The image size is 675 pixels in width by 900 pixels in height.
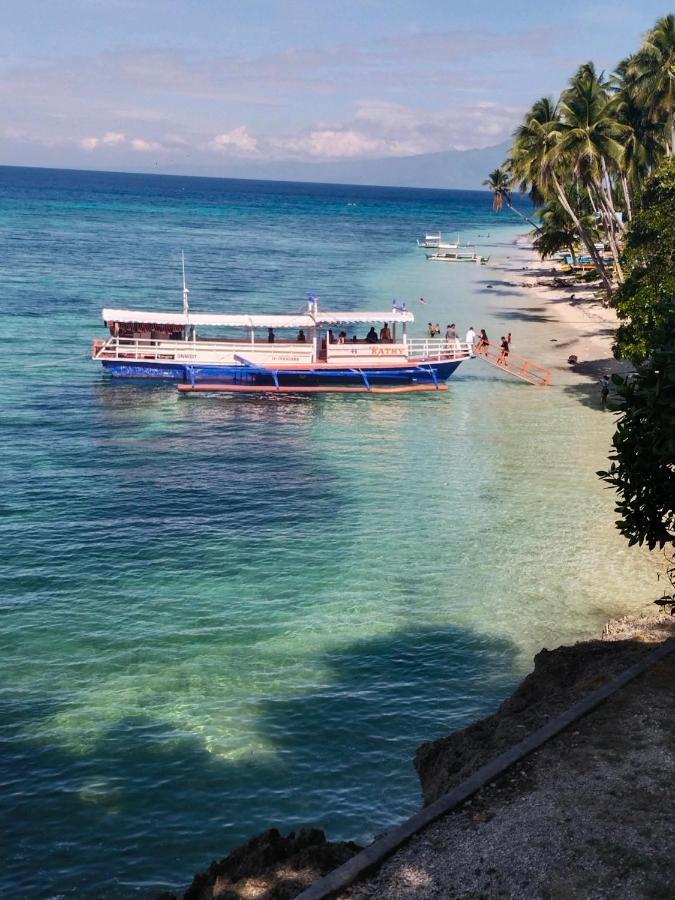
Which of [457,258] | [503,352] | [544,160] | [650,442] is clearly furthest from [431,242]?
[650,442]

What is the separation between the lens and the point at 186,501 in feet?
87.0

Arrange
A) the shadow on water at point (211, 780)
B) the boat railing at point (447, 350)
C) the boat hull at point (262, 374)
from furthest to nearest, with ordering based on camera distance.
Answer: the boat railing at point (447, 350)
the boat hull at point (262, 374)
the shadow on water at point (211, 780)

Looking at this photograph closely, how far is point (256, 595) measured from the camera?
800 inches

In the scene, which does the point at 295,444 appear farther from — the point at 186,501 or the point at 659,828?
the point at 659,828

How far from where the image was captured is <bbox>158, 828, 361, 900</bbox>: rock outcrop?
9805 millimetres

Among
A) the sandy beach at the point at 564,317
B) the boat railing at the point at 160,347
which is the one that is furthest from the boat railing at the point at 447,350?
the boat railing at the point at 160,347

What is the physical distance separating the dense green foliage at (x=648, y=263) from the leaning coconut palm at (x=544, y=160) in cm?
1408

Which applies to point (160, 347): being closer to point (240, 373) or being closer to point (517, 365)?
point (240, 373)

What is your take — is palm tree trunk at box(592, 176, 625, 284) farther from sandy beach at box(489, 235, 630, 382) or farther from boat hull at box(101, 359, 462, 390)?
boat hull at box(101, 359, 462, 390)

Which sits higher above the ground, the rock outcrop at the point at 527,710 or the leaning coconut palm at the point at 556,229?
the leaning coconut palm at the point at 556,229

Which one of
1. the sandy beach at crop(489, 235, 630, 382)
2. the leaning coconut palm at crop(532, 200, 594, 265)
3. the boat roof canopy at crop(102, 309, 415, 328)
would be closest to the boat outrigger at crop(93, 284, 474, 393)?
the boat roof canopy at crop(102, 309, 415, 328)

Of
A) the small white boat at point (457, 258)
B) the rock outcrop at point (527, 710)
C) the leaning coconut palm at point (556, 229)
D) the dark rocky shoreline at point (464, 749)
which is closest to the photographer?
the dark rocky shoreline at point (464, 749)

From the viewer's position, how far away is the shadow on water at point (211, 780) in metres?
12.2

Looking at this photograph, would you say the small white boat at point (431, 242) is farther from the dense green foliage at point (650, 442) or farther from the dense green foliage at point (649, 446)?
the dense green foliage at point (649, 446)
